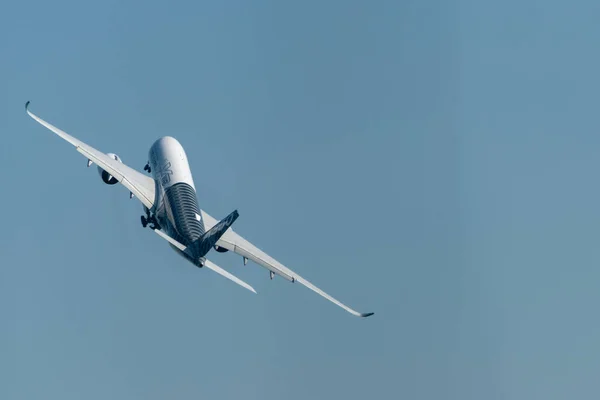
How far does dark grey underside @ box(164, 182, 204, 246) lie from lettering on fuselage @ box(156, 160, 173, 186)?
A: 2.26 meters

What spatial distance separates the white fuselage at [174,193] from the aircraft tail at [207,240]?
1448 millimetres

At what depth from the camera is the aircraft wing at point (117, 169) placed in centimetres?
13950

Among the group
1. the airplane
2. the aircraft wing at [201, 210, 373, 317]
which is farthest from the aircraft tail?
the aircraft wing at [201, 210, 373, 317]

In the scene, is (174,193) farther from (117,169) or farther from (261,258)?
(261,258)

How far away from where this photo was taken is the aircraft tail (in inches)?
5059

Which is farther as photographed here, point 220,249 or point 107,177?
point 107,177

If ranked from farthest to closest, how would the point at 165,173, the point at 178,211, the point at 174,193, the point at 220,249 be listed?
the point at 165,173
the point at 220,249
the point at 174,193
the point at 178,211

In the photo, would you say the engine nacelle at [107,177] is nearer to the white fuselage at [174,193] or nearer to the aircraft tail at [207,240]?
the white fuselage at [174,193]

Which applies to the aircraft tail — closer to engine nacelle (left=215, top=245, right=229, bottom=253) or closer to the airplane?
the airplane

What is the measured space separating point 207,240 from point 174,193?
41.8ft

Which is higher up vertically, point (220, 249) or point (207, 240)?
point (220, 249)

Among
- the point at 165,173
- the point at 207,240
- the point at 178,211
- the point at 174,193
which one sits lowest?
the point at 207,240

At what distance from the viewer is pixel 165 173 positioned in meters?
146

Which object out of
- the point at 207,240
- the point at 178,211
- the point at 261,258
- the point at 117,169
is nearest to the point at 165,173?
the point at 117,169
